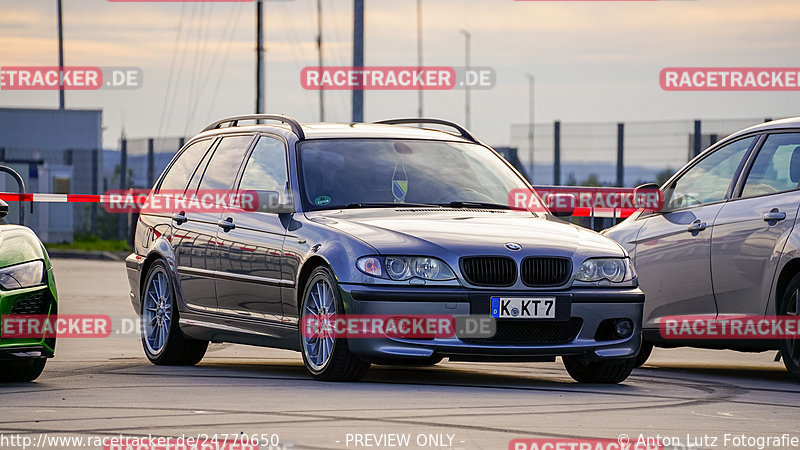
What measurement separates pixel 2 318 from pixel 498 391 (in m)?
3.03

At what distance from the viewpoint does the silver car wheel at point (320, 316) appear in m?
9.79

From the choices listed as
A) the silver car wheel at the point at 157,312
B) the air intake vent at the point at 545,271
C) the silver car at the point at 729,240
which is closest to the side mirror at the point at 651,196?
the silver car at the point at 729,240

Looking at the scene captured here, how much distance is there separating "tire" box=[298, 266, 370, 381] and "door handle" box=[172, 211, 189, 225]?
7.03 ft

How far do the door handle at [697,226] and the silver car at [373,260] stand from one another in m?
1.25

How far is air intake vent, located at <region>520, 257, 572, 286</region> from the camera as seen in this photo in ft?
31.6

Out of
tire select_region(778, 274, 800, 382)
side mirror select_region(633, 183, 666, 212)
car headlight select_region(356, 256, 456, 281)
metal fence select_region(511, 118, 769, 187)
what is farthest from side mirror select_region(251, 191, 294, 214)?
metal fence select_region(511, 118, 769, 187)

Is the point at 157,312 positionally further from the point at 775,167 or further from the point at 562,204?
the point at 562,204

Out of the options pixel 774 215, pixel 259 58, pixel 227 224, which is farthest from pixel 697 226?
pixel 259 58

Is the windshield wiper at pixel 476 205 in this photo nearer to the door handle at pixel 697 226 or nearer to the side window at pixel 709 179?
the door handle at pixel 697 226

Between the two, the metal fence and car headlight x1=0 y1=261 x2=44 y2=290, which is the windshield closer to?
car headlight x1=0 y1=261 x2=44 y2=290

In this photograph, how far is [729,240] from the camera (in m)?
11.1

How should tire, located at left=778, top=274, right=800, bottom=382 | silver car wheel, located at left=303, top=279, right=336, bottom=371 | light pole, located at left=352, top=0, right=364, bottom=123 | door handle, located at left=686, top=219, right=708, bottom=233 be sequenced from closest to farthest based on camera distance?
silver car wheel, located at left=303, top=279, right=336, bottom=371, tire, located at left=778, top=274, right=800, bottom=382, door handle, located at left=686, top=219, right=708, bottom=233, light pole, located at left=352, top=0, right=364, bottom=123

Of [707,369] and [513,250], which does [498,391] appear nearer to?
[513,250]

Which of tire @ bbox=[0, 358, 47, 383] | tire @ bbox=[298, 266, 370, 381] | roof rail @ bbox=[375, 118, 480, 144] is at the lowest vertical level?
tire @ bbox=[0, 358, 47, 383]
